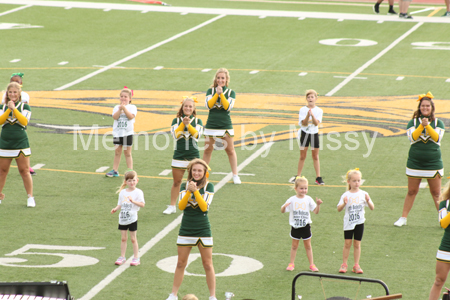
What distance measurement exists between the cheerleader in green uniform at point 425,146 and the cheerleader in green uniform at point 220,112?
10.9 feet

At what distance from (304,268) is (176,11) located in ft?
78.5

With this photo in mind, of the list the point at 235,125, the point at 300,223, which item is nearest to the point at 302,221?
the point at 300,223

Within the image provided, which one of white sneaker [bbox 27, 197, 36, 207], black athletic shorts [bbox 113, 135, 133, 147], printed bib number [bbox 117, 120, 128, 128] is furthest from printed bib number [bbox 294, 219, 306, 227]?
printed bib number [bbox 117, 120, 128, 128]

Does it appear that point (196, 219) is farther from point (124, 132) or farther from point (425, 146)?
point (124, 132)

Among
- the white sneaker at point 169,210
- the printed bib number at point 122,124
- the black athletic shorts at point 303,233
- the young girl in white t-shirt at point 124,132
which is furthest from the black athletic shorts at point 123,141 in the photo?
the black athletic shorts at point 303,233

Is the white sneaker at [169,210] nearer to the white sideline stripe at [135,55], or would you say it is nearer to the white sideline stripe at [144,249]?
the white sideline stripe at [144,249]

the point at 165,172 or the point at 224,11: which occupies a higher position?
the point at 224,11

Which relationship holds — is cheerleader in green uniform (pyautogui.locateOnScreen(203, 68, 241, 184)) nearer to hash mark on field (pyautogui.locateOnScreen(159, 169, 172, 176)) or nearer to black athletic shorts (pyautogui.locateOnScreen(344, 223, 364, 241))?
hash mark on field (pyautogui.locateOnScreen(159, 169, 172, 176))

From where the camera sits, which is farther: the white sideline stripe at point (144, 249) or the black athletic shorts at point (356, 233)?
the black athletic shorts at point (356, 233)

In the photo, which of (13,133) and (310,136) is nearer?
(13,133)

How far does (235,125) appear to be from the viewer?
697 inches

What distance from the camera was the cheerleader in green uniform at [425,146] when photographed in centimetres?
1081

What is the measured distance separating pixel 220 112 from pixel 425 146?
3.72m

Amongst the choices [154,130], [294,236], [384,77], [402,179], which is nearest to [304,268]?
[294,236]
